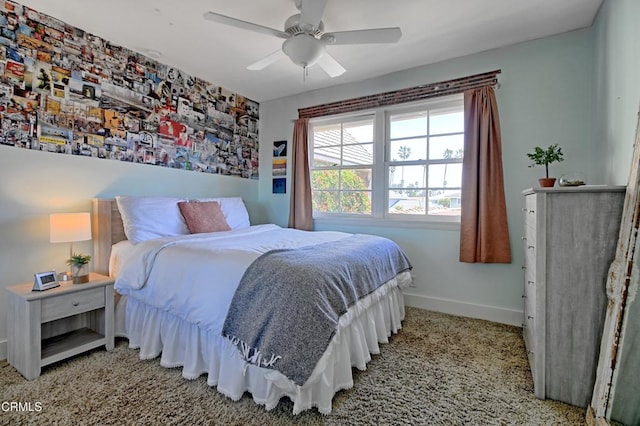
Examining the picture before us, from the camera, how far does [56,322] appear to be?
2219 mm

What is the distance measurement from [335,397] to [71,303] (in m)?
1.79

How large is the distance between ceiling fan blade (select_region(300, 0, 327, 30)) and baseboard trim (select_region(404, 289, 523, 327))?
8.52 ft

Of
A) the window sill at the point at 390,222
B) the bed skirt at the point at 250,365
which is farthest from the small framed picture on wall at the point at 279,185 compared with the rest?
the bed skirt at the point at 250,365

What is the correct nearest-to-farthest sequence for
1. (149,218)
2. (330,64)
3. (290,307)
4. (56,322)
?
(290,307)
(56,322)
(330,64)
(149,218)

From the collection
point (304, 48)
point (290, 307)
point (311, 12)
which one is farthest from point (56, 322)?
point (311, 12)

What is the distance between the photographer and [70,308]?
1.95m

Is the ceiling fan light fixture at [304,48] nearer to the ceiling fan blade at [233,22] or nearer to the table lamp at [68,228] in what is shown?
the ceiling fan blade at [233,22]

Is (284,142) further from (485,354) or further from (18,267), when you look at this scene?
(485,354)

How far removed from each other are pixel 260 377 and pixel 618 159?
2.41 metres

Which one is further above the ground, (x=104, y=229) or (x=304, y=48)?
(x=304, y=48)

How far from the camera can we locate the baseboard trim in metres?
2.66

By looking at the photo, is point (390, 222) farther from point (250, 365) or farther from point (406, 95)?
point (250, 365)

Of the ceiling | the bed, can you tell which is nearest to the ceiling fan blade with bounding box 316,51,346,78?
the ceiling

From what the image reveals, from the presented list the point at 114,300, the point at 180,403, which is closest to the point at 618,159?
the point at 180,403
